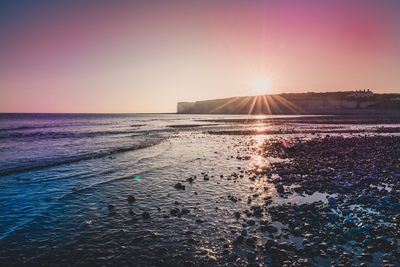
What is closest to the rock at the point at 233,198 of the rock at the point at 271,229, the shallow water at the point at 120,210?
the shallow water at the point at 120,210

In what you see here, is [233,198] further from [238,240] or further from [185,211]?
[238,240]

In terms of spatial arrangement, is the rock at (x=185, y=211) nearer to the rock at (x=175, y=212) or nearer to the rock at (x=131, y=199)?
the rock at (x=175, y=212)

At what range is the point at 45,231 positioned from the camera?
9.64m

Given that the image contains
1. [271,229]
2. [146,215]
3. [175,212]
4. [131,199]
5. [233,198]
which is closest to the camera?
[271,229]

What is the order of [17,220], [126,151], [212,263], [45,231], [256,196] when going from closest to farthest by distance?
[212,263] → [45,231] → [17,220] → [256,196] → [126,151]

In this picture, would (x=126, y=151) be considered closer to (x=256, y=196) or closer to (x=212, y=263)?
(x=256, y=196)

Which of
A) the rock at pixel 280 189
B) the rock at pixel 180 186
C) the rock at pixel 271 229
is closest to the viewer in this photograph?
the rock at pixel 271 229

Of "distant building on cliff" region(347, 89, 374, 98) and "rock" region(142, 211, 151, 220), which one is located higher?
"distant building on cliff" region(347, 89, 374, 98)

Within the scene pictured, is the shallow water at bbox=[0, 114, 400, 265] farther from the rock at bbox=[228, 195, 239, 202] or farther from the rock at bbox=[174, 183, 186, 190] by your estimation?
the rock at bbox=[174, 183, 186, 190]

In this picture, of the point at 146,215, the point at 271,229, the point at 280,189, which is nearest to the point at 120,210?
the point at 146,215

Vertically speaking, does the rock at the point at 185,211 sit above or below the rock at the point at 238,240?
below

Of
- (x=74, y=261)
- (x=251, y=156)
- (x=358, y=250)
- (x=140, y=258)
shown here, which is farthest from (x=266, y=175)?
(x=74, y=261)

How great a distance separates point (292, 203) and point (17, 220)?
11.2 metres

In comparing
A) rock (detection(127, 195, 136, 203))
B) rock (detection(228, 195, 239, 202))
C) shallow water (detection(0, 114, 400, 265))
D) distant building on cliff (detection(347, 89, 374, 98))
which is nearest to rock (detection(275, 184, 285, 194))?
shallow water (detection(0, 114, 400, 265))
